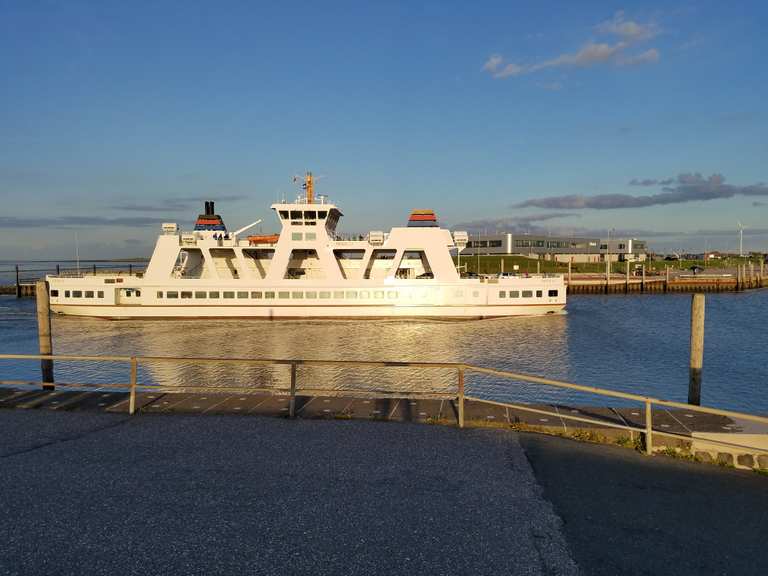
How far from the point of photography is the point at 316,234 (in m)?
36.2

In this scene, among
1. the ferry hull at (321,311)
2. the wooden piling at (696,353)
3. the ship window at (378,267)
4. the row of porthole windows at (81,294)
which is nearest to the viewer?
the wooden piling at (696,353)

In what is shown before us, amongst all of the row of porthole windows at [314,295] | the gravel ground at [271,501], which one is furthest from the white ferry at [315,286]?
the gravel ground at [271,501]

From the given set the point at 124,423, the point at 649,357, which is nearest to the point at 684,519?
the point at 124,423

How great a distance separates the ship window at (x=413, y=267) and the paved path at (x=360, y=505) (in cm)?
3041

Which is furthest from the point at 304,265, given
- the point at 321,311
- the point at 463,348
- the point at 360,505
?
the point at 360,505

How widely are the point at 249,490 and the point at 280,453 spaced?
3.94 feet

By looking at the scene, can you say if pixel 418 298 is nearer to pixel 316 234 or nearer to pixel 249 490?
pixel 316 234

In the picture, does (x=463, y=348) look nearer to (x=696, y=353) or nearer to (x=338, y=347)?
(x=338, y=347)

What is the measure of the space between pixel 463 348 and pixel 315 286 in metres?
14.0

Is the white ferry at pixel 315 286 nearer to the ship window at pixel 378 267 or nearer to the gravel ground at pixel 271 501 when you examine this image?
the ship window at pixel 378 267

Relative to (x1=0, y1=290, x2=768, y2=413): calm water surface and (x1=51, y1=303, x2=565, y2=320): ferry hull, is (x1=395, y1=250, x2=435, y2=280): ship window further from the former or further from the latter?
(x1=0, y1=290, x2=768, y2=413): calm water surface

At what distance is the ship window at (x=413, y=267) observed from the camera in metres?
38.4

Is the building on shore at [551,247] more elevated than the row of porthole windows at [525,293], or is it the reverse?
the building on shore at [551,247]

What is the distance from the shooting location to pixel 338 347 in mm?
26844
